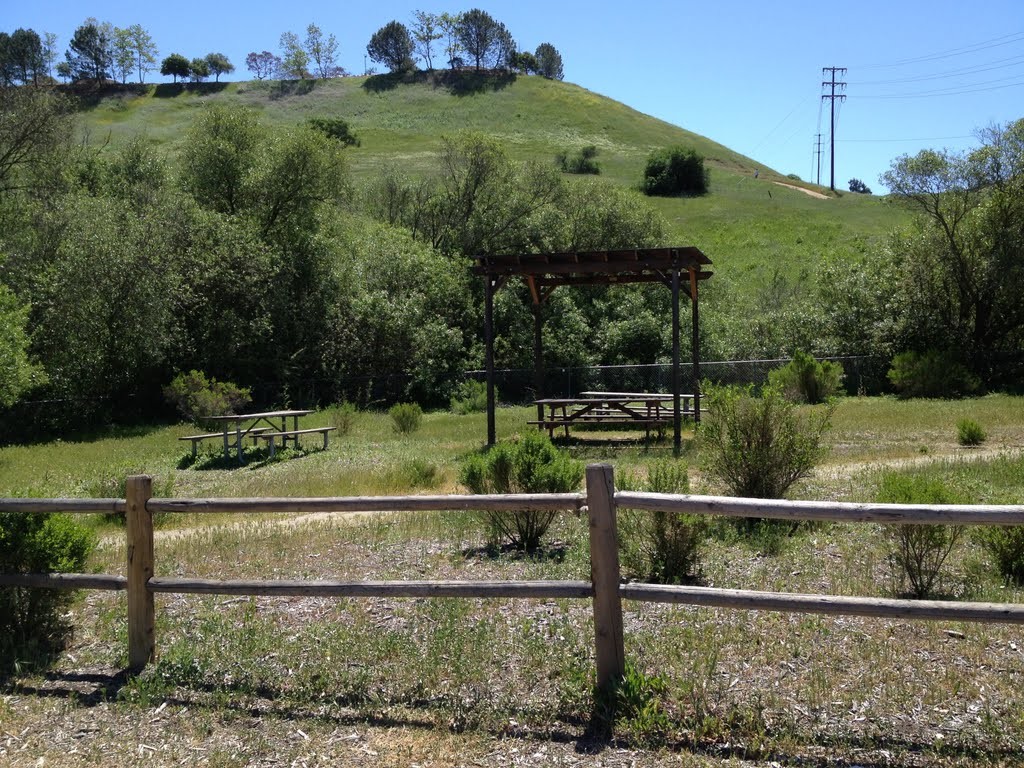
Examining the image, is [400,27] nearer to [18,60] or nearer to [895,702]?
[18,60]

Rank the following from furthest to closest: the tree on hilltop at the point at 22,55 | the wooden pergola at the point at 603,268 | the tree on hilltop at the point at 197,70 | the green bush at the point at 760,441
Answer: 1. the tree on hilltop at the point at 197,70
2. the tree on hilltop at the point at 22,55
3. the wooden pergola at the point at 603,268
4. the green bush at the point at 760,441

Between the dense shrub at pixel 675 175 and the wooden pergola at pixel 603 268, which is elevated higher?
the dense shrub at pixel 675 175

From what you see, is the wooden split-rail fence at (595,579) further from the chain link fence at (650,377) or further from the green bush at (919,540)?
the chain link fence at (650,377)

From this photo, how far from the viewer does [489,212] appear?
117ft

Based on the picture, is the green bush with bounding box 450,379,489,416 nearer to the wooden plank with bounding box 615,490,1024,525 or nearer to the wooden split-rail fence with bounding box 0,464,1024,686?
the wooden split-rail fence with bounding box 0,464,1024,686

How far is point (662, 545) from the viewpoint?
6762 millimetres

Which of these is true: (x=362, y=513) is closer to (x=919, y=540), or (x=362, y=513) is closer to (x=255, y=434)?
(x=919, y=540)

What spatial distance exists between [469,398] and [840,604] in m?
22.9

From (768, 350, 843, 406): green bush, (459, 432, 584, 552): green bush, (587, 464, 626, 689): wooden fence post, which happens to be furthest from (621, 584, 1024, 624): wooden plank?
(768, 350, 843, 406): green bush

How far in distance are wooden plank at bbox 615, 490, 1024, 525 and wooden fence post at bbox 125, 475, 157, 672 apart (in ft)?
9.36

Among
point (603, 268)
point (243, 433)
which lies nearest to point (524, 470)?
point (603, 268)

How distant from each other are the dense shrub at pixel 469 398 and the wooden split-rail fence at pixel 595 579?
20.0 metres

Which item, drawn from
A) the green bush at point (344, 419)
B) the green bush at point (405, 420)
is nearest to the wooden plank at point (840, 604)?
the green bush at point (405, 420)

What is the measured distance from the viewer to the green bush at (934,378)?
81.6 feet
